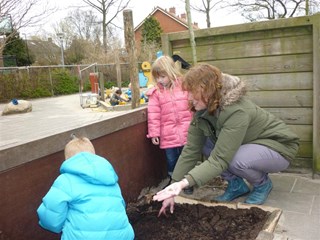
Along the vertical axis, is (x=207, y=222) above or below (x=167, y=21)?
below

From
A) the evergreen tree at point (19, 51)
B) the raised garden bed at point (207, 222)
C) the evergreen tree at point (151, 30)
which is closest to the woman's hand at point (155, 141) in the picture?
the raised garden bed at point (207, 222)

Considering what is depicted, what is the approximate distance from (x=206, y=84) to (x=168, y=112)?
99cm

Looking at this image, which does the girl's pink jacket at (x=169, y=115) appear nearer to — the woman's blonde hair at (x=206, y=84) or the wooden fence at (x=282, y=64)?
the wooden fence at (x=282, y=64)

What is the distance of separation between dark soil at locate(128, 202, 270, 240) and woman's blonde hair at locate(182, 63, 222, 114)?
74 cm

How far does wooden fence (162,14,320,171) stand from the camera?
10.9 ft

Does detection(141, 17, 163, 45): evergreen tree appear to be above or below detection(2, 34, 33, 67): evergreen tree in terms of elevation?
above

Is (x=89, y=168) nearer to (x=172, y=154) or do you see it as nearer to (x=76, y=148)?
(x=76, y=148)

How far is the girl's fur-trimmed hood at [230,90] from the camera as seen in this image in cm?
246

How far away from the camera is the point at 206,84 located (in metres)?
2.41

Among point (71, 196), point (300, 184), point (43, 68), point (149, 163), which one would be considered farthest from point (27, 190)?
point (43, 68)

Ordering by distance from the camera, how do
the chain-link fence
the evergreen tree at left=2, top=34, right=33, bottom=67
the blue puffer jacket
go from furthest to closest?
1. the evergreen tree at left=2, top=34, right=33, bottom=67
2. the chain-link fence
3. the blue puffer jacket

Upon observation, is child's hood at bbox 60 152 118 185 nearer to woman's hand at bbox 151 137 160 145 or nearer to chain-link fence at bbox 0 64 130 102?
woman's hand at bbox 151 137 160 145

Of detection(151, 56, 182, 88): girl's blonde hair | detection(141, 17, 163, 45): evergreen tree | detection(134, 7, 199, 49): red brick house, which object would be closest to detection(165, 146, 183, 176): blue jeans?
detection(151, 56, 182, 88): girl's blonde hair

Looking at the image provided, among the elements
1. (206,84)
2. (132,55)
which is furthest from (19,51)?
(206,84)
